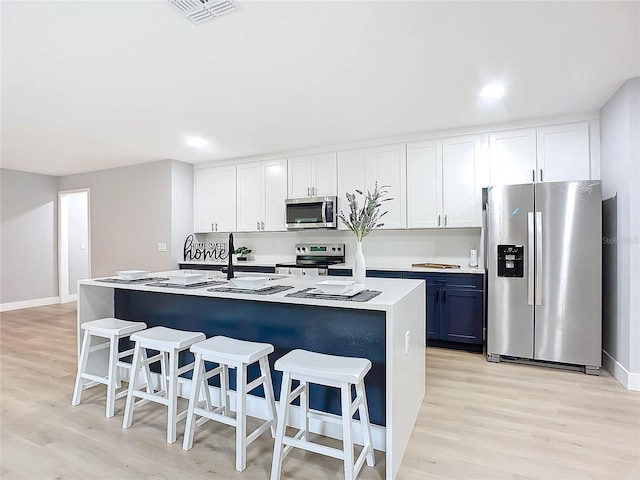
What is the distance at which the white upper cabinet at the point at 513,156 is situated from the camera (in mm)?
3713

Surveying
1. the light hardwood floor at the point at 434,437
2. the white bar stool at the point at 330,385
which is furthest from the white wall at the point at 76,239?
the white bar stool at the point at 330,385

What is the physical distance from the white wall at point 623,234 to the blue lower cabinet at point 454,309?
1.07 m

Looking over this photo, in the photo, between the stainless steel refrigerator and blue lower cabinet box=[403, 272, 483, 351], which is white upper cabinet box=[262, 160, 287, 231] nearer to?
blue lower cabinet box=[403, 272, 483, 351]

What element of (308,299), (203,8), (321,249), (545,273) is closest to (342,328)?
(308,299)

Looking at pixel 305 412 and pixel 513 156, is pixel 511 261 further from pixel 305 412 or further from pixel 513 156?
pixel 305 412

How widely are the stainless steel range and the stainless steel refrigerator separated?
1.91 meters

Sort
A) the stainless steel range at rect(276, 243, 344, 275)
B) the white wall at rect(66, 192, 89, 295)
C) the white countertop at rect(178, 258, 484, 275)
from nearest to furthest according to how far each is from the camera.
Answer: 1. the white countertop at rect(178, 258, 484, 275)
2. the stainless steel range at rect(276, 243, 344, 275)
3. the white wall at rect(66, 192, 89, 295)

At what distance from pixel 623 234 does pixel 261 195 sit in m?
4.06

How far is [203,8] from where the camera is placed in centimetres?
193

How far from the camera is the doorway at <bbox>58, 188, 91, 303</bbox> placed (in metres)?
6.70

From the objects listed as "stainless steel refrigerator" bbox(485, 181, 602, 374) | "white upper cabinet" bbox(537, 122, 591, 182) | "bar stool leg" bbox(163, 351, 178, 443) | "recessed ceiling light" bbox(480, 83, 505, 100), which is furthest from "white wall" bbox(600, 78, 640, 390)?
"bar stool leg" bbox(163, 351, 178, 443)

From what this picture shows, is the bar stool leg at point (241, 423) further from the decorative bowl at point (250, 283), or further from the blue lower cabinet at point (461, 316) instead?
the blue lower cabinet at point (461, 316)

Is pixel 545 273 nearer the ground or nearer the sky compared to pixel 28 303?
nearer the sky

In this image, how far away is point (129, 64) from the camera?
2.54 meters
